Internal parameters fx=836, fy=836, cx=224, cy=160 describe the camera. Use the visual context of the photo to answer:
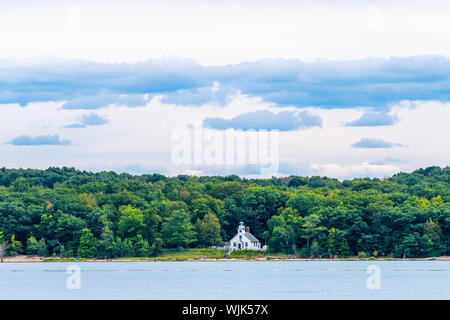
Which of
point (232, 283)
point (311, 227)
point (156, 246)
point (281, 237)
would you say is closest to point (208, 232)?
point (156, 246)

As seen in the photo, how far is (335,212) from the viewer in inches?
4481

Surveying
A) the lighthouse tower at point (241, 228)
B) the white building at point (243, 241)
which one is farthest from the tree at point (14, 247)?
the lighthouse tower at point (241, 228)

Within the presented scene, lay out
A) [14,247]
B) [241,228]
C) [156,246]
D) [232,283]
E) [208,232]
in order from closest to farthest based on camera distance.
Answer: [232,283] < [14,247] < [156,246] < [208,232] < [241,228]

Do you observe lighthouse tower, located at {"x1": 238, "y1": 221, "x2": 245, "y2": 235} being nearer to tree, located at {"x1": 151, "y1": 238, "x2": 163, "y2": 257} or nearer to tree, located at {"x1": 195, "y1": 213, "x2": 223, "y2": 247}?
tree, located at {"x1": 195, "y1": 213, "x2": 223, "y2": 247}

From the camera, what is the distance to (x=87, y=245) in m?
118

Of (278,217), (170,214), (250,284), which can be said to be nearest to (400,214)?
(278,217)

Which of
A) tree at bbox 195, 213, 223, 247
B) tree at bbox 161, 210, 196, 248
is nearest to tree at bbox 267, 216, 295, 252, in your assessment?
tree at bbox 195, 213, 223, 247

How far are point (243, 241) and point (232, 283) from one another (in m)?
51.1

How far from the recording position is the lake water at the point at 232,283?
6362cm

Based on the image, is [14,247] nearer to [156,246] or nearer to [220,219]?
[156,246]

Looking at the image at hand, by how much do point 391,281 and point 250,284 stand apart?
1279 cm

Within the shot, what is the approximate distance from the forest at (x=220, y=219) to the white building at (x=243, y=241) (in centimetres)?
203

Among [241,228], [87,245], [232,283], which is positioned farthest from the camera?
[241,228]
